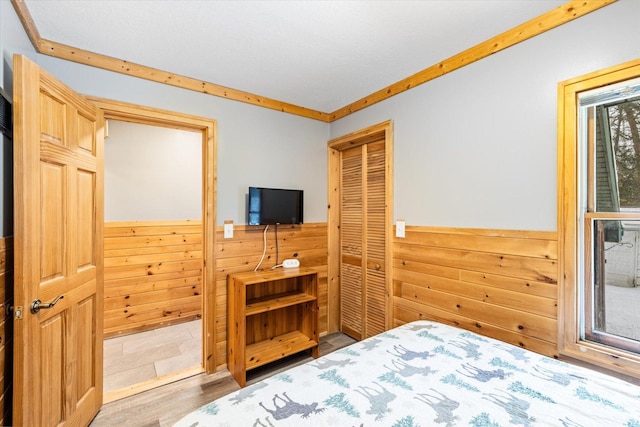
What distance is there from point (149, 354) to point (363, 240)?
238 cm

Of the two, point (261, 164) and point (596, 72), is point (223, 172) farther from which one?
point (596, 72)

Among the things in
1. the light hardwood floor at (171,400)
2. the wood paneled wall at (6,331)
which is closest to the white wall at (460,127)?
the wood paneled wall at (6,331)

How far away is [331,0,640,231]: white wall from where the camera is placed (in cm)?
147

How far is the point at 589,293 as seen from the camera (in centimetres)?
154

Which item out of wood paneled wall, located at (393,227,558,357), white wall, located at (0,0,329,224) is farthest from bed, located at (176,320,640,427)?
white wall, located at (0,0,329,224)

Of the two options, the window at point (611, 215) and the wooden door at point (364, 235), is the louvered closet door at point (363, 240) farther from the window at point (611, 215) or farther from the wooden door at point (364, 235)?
the window at point (611, 215)

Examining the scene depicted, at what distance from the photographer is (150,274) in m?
3.41

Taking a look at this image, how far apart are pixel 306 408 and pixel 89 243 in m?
1.80

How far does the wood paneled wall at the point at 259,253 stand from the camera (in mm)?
2512

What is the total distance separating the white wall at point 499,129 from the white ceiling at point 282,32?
0.71ft

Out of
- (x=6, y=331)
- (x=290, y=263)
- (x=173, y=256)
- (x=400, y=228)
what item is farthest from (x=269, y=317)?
(x=6, y=331)

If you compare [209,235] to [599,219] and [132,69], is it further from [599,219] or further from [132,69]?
[599,219]

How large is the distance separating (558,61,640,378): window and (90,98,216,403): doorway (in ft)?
8.05

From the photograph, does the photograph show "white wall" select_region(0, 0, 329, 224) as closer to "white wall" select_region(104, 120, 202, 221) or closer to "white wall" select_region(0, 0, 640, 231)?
"white wall" select_region(0, 0, 640, 231)
